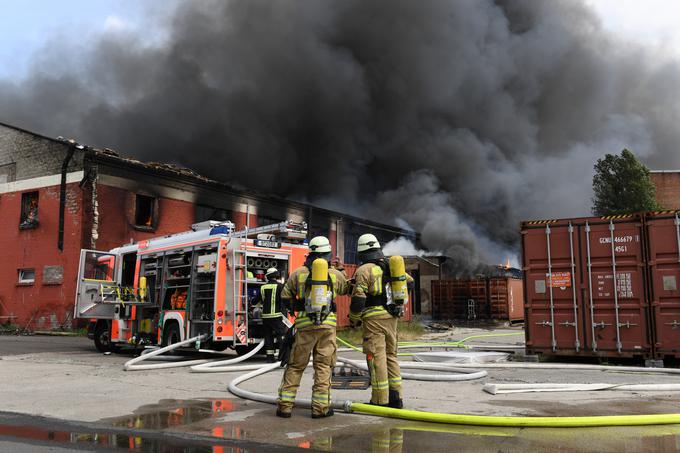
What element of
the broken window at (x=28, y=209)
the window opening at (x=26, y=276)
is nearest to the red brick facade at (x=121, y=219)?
the broken window at (x=28, y=209)

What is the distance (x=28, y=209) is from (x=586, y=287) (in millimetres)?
19833

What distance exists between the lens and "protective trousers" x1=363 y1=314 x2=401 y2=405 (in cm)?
489

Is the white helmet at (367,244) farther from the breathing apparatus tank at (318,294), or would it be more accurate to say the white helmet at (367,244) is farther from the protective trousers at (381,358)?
the protective trousers at (381,358)

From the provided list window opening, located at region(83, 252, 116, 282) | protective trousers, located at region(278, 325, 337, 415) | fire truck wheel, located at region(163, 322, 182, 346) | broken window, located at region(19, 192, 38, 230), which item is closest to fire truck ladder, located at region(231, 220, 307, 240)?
fire truck wheel, located at region(163, 322, 182, 346)

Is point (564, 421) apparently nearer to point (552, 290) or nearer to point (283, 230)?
point (552, 290)

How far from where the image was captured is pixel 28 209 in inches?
827

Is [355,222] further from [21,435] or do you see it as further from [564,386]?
[21,435]

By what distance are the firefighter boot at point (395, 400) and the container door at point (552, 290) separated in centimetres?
502

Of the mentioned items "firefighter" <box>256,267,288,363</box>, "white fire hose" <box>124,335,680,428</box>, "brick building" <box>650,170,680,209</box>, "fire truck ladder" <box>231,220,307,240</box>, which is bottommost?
"white fire hose" <box>124,335,680,428</box>

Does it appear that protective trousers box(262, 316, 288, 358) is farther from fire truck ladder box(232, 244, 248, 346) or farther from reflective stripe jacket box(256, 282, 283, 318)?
fire truck ladder box(232, 244, 248, 346)

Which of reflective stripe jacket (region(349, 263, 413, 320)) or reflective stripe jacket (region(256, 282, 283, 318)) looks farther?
reflective stripe jacket (region(256, 282, 283, 318))

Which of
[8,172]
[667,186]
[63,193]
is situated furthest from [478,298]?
[667,186]

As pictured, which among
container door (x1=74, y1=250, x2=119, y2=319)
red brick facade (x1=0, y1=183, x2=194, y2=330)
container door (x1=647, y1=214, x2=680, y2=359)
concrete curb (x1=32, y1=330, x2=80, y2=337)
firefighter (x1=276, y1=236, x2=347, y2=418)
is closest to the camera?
firefighter (x1=276, y1=236, x2=347, y2=418)

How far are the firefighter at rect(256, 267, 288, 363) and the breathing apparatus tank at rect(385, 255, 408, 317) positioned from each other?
3807mm
